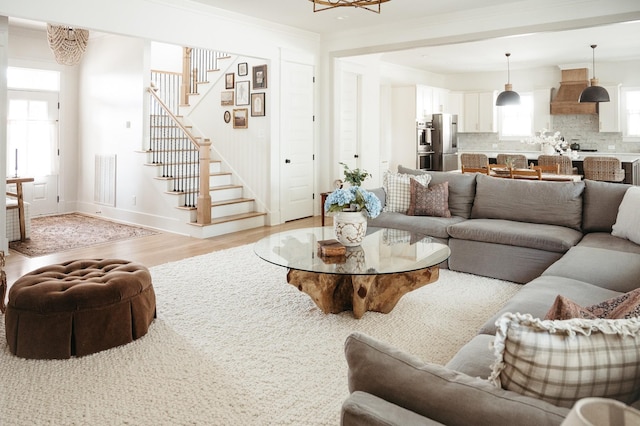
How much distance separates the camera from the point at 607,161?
23.8 feet

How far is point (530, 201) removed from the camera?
15.3 ft

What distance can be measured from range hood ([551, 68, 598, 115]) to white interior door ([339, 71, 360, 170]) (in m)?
4.60

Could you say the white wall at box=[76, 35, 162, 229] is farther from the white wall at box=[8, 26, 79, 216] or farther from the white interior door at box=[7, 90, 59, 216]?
the white interior door at box=[7, 90, 59, 216]

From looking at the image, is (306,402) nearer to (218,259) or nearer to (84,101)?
(218,259)

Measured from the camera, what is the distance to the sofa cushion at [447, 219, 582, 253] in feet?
13.3

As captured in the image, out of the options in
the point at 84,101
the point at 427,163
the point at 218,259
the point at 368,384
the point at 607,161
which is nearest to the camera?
the point at 368,384

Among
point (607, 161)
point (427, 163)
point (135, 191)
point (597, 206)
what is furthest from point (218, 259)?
point (427, 163)

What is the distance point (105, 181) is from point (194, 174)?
2.06 metres

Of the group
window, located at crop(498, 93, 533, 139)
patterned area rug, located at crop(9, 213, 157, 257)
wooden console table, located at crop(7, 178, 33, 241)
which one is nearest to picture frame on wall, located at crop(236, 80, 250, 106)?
patterned area rug, located at crop(9, 213, 157, 257)

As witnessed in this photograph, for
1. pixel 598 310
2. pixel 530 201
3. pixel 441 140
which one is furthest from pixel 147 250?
pixel 441 140

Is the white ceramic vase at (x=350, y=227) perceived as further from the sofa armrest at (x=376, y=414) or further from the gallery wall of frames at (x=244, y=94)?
the gallery wall of frames at (x=244, y=94)

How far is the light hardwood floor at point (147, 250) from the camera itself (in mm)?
5047

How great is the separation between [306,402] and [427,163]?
904 centimetres

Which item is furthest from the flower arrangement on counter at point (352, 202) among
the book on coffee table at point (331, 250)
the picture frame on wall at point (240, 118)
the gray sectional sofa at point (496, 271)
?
the picture frame on wall at point (240, 118)
